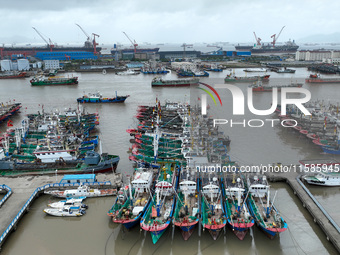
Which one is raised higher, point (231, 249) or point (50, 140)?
point (50, 140)

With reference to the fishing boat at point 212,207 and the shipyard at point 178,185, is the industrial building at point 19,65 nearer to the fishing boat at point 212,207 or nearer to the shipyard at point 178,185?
the shipyard at point 178,185

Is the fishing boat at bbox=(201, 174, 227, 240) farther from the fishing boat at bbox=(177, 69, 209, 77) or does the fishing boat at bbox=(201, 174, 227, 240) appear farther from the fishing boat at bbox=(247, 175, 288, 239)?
the fishing boat at bbox=(177, 69, 209, 77)

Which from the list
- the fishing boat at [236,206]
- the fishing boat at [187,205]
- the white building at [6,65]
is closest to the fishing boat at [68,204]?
the fishing boat at [187,205]

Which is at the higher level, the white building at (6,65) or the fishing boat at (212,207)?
the white building at (6,65)

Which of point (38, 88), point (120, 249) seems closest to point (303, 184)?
point (120, 249)

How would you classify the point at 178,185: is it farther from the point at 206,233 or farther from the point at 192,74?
the point at 192,74

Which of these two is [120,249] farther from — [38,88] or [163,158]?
[38,88]
